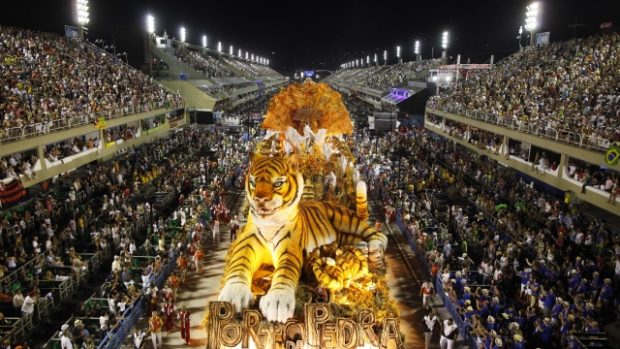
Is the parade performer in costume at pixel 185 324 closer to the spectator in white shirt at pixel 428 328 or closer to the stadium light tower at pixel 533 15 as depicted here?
the spectator in white shirt at pixel 428 328

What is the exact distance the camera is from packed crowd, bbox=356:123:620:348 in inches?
431

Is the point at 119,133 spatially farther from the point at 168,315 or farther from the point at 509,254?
the point at 509,254

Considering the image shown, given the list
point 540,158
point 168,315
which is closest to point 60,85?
point 168,315

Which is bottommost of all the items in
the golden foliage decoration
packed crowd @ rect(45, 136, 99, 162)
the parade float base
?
the parade float base

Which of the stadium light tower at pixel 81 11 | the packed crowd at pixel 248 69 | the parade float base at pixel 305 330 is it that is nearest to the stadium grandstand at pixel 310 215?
the parade float base at pixel 305 330

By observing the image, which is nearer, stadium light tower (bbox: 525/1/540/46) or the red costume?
the red costume

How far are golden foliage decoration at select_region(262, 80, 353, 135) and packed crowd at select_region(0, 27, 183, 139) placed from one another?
31.9ft

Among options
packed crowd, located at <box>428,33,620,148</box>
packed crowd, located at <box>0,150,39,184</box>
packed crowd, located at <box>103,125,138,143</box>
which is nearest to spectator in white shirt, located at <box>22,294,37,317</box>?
packed crowd, located at <box>0,150,39,184</box>

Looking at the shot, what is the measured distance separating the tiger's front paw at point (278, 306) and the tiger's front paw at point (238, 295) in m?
0.28

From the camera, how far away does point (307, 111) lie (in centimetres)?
1523

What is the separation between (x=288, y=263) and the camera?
759 centimetres

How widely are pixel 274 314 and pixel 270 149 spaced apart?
8.91m

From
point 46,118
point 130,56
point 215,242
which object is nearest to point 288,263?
point 215,242

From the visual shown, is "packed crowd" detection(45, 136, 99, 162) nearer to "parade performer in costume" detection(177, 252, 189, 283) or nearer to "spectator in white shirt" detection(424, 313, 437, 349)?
"parade performer in costume" detection(177, 252, 189, 283)
